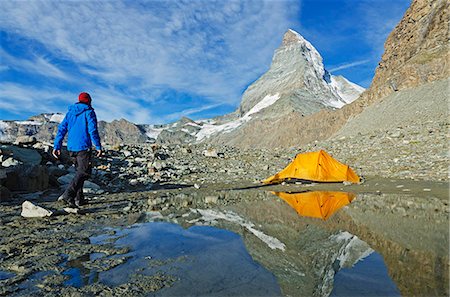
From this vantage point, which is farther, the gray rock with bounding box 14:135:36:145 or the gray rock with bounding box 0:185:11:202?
the gray rock with bounding box 14:135:36:145

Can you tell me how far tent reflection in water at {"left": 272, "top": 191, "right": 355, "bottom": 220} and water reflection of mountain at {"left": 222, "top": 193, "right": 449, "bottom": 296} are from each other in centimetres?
23

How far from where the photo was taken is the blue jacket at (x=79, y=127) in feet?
24.0

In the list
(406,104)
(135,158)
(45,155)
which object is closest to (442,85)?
(406,104)

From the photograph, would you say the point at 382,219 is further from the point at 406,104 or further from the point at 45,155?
the point at 406,104

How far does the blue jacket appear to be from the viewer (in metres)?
7.32

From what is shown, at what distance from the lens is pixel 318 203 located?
725cm

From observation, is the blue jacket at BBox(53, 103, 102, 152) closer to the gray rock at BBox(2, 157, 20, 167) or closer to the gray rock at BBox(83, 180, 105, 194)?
the gray rock at BBox(83, 180, 105, 194)

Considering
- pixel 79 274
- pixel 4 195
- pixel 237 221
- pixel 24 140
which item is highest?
pixel 24 140

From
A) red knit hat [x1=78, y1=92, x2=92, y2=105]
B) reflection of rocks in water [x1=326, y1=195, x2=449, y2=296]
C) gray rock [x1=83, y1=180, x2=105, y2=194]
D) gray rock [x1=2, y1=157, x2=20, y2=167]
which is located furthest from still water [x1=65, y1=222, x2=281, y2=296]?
gray rock [x1=2, y1=157, x2=20, y2=167]

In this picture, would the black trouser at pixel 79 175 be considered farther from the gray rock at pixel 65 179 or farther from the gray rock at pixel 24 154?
the gray rock at pixel 24 154

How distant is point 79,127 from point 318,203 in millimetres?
6122

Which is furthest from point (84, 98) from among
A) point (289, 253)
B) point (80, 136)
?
point (289, 253)

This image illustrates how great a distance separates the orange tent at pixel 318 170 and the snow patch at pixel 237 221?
6.06 meters

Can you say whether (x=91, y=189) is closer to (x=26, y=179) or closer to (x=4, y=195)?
(x=26, y=179)
